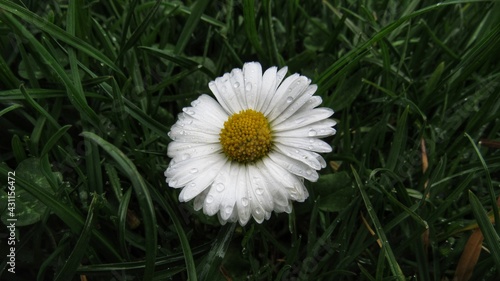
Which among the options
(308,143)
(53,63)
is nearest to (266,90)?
(308,143)

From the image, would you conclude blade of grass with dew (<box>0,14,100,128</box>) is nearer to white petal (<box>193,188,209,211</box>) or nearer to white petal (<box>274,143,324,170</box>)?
white petal (<box>193,188,209,211</box>)

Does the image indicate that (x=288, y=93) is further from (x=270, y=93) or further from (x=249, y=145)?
(x=249, y=145)

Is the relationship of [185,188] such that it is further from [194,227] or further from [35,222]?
[35,222]

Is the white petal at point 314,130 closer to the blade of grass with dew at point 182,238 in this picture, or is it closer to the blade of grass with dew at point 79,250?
the blade of grass with dew at point 182,238

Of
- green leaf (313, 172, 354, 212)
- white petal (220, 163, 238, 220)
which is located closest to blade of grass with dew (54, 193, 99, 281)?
white petal (220, 163, 238, 220)

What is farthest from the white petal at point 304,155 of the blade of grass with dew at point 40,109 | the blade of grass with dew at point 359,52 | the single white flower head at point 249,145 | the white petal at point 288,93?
the blade of grass with dew at point 40,109

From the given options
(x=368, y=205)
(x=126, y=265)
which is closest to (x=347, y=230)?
(x=368, y=205)

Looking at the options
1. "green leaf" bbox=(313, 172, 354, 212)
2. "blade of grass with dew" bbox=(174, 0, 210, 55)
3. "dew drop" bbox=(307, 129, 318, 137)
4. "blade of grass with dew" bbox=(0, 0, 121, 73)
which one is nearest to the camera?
"dew drop" bbox=(307, 129, 318, 137)
